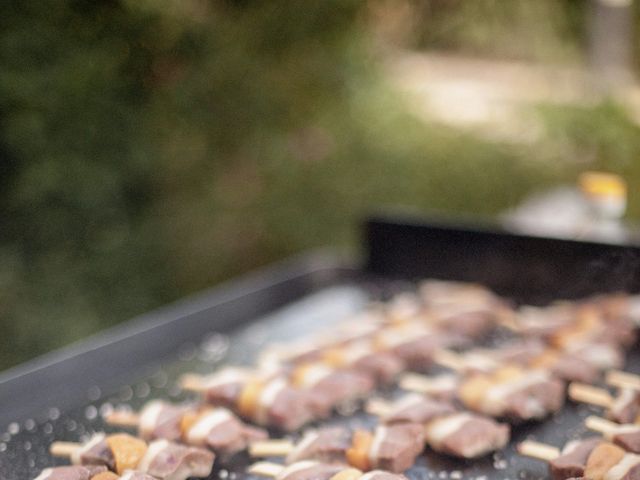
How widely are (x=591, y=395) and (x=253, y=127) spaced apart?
14.8 ft

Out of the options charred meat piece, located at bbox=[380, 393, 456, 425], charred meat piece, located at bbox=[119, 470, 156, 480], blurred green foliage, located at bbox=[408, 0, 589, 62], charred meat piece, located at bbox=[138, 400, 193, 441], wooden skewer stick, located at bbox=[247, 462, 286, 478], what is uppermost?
blurred green foliage, located at bbox=[408, 0, 589, 62]

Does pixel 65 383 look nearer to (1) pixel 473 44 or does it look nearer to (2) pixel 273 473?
(2) pixel 273 473

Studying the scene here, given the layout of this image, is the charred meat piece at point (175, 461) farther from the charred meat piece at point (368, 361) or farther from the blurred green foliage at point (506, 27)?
the blurred green foliage at point (506, 27)

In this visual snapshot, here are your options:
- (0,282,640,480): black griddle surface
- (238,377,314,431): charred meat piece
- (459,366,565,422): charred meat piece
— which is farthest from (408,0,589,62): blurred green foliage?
(238,377,314,431): charred meat piece

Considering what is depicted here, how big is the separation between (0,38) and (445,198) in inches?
163

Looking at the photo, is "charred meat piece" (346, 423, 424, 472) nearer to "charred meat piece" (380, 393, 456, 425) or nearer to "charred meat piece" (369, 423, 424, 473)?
"charred meat piece" (369, 423, 424, 473)

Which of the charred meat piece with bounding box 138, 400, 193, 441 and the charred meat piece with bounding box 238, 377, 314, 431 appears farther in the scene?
the charred meat piece with bounding box 238, 377, 314, 431

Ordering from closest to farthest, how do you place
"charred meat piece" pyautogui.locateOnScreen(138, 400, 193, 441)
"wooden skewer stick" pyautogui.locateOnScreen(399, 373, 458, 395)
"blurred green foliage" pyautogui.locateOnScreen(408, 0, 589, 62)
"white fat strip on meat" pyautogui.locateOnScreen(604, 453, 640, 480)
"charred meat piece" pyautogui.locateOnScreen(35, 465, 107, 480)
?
"white fat strip on meat" pyautogui.locateOnScreen(604, 453, 640, 480)
"charred meat piece" pyautogui.locateOnScreen(35, 465, 107, 480)
"charred meat piece" pyautogui.locateOnScreen(138, 400, 193, 441)
"wooden skewer stick" pyautogui.locateOnScreen(399, 373, 458, 395)
"blurred green foliage" pyautogui.locateOnScreen(408, 0, 589, 62)

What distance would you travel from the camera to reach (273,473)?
2426 mm

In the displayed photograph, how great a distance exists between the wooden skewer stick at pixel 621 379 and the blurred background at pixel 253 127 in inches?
58.6

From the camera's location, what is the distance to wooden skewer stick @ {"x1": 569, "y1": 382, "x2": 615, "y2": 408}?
9.38 ft

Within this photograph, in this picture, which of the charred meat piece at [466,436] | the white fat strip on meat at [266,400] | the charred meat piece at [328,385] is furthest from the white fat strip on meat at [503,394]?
the white fat strip on meat at [266,400]

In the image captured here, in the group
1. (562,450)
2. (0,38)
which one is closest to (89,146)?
(0,38)

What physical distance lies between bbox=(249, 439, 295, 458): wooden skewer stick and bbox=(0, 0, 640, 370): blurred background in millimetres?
2707
